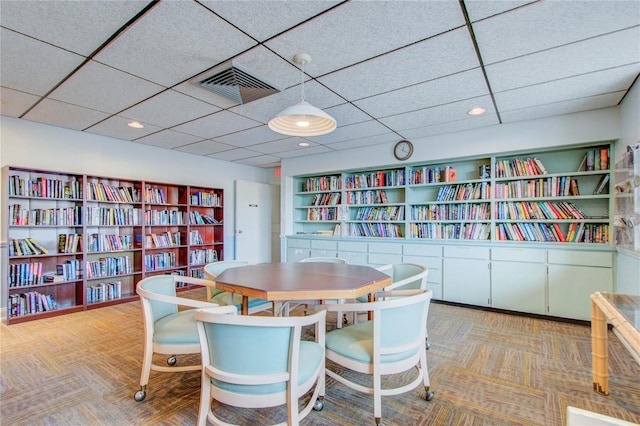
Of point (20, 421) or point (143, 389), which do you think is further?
point (143, 389)

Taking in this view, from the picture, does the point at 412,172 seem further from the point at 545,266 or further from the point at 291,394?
the point at 291,394

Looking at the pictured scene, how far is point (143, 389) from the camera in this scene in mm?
2035

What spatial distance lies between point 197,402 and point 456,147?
4143 mm

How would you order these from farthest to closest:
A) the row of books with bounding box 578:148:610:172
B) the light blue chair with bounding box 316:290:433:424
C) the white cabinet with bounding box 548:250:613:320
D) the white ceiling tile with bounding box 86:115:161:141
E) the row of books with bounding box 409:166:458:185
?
the row of books with bounding box 409:166:458:185
the white ceiling tile with bounding box 86:115:161:141
the row of books with bounding box 578:148:610:172
the white cabinet with bounding box 548:250:613:320
the light blue chair with bounding box 316:290:433:424

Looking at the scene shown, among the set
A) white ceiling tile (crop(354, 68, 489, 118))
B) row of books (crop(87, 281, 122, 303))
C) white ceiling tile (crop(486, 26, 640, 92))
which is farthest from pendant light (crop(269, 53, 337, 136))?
row of books (crop(87, 281, 122, 303))

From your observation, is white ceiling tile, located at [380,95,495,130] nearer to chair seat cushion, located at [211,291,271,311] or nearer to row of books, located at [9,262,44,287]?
chair seat cushion, located at [211,291,271,311]

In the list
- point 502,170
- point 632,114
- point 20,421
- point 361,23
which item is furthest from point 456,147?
point 20,421

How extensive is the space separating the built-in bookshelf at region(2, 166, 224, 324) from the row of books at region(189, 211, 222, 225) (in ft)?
0.07

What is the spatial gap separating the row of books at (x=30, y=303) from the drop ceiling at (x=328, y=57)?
2.16m

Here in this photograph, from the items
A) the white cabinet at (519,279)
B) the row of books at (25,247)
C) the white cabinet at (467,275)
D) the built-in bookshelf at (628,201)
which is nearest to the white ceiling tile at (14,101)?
the row of books at (25,247)

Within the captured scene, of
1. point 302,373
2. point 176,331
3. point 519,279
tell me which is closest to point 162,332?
point 176,331

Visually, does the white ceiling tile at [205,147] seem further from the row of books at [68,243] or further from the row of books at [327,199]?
the row of books at [68,243]

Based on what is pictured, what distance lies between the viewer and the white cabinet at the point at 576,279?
332cm

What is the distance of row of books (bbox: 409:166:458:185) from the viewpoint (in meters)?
4.51
